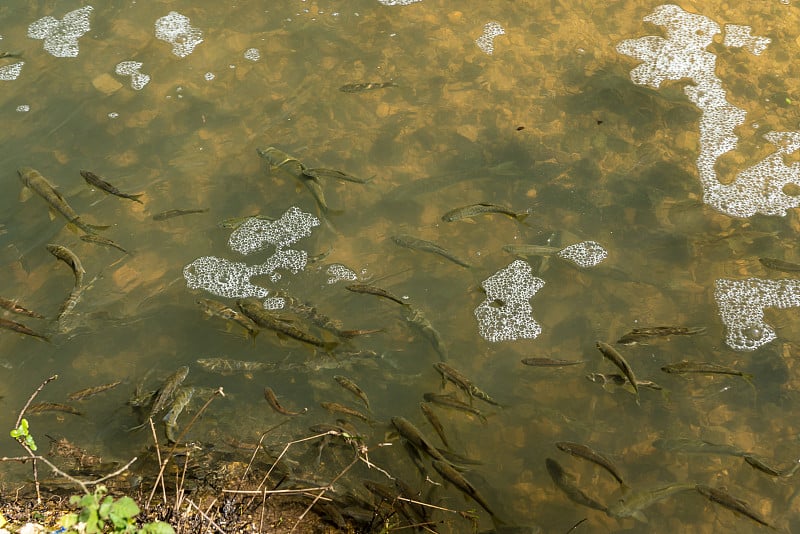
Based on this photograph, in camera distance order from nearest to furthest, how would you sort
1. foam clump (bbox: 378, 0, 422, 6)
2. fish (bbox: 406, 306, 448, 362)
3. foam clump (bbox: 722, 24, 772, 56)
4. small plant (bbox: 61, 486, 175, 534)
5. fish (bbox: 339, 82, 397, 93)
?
small plant (bbox: 61, 486, 175, 534) → fish (bbox: 406, 306, 448, 362) → fish (bbox: 339, 82, 397, 93) → foam clump (bbox: 722, 24, 772, 56) → foam clump (bbox: 378, 0, 422, 6)

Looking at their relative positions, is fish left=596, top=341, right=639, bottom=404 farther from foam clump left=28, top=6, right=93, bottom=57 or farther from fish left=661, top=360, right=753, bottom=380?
foam clump left=28, top=6, right=93, bottom=57

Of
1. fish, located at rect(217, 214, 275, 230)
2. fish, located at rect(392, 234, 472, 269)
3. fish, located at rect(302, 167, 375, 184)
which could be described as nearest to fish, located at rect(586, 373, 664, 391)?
fish, located at rect(392, 234, 472, 269)

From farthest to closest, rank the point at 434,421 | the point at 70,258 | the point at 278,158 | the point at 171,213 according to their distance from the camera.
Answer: the point at 278,158
the point at 171,213
the point at 70,258
the point at 434,421

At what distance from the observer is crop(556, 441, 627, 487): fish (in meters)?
3.75

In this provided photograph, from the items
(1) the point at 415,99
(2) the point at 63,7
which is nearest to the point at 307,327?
(1) the point at 415,99

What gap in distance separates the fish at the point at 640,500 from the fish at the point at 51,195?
4012 millimetres

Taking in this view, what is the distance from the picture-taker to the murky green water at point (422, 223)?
4.04 meters

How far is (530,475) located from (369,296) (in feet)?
5.29

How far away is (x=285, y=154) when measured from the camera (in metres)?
5.25

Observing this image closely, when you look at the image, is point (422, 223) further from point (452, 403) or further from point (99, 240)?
point (99, 240)

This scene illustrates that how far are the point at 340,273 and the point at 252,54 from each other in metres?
2.68

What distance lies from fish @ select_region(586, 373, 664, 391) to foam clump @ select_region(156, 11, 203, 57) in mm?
4700

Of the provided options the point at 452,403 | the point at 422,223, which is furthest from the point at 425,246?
the point at 452,403

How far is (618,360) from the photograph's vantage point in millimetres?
4062
